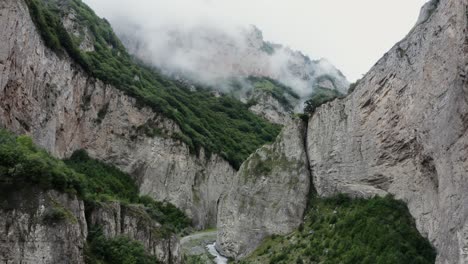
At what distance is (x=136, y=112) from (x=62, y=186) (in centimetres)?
3882

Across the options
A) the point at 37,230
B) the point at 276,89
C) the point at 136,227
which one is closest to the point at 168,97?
the point at 136,227

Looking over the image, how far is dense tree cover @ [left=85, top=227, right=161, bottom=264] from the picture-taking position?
892 inches

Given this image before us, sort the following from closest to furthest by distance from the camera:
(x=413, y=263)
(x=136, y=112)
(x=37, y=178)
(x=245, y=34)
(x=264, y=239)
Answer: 1. (x=37, y=178)
2. (x=413, y=263)
3. (x=264, y=239)
4. (x=136, y=112)
5. (x=245, y=34)

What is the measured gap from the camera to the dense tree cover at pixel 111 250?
22656 millimetres

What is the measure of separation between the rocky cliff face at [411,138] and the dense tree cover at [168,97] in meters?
21.0

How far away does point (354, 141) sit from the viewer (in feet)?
125

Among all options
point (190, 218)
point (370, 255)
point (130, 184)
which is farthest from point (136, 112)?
point (370, 255)

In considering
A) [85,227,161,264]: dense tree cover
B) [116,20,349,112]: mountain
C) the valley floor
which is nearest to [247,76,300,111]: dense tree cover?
[116,20,349,112]: mountain

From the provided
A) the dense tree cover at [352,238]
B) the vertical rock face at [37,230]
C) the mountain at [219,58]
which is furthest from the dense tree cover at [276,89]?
the vertical rock face at [37,230]

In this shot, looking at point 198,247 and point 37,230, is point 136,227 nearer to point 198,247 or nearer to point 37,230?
point 37,230

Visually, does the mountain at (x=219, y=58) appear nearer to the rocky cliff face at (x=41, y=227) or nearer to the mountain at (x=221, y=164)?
the mountain at (x=221, y=164)

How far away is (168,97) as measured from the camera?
2813 inches

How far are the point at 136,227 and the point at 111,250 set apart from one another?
4.25 m

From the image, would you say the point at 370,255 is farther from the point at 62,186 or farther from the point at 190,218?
the point at 190,218
